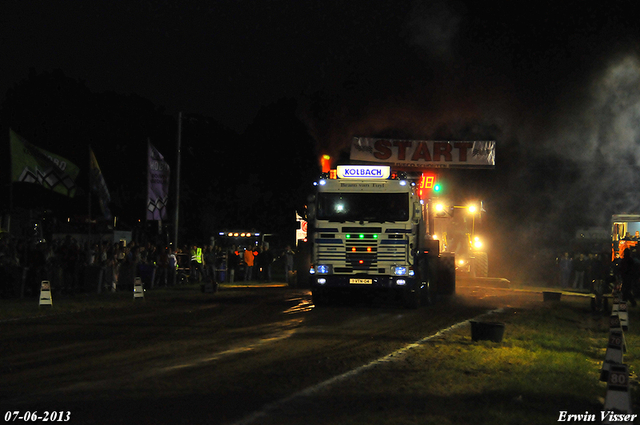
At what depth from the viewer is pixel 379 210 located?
19438 mm

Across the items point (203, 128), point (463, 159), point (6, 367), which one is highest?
point (203, 128)

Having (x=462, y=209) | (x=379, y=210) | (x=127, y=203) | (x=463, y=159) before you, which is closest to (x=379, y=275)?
(x=379, y=210)

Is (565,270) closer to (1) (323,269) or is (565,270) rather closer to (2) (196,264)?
(2) (196,264)

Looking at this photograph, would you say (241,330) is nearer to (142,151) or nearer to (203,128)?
(142,151)

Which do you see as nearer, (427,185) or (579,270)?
(427,185)

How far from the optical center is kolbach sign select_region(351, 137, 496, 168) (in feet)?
130

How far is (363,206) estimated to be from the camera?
770 inches

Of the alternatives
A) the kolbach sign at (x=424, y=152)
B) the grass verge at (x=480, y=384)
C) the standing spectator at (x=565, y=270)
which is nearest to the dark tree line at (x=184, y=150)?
the kolbach sign at (x=424, y=152)

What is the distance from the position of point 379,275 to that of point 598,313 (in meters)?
6.90

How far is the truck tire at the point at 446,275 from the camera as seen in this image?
25616mm

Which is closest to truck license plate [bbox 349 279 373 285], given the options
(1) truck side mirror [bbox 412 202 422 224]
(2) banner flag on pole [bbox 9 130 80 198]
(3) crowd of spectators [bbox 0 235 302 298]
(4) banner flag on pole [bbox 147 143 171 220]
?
(1) truck side mirror [bbox 412 202 422 224]

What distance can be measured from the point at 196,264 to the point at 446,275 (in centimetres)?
1180

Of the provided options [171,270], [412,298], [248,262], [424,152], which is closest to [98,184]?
[171,270]

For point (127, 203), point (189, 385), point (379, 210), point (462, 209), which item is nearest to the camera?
point (189, 385)
